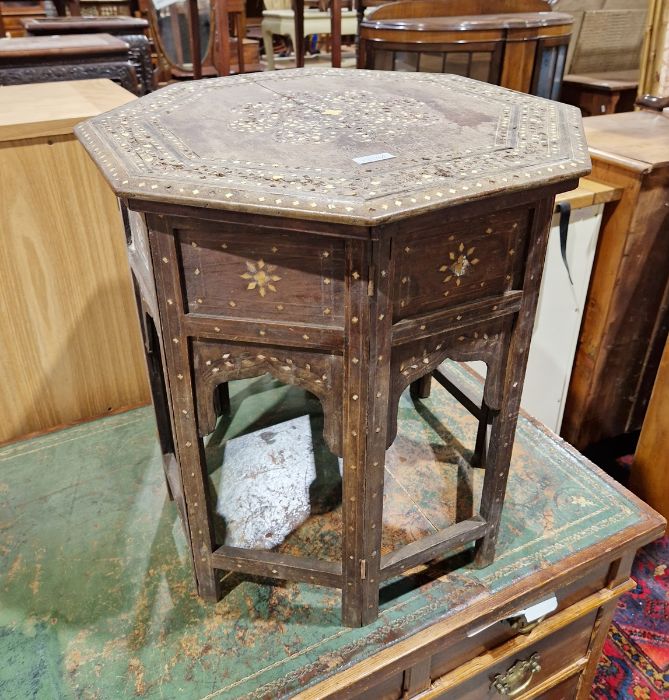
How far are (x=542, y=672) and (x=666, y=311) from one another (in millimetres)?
1204

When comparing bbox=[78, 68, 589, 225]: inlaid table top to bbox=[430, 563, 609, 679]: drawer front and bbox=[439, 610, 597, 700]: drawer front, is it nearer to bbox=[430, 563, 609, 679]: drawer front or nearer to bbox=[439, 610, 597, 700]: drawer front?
bbox=[430, 563, 609, 679]: drawer front

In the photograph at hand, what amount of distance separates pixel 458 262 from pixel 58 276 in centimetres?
106

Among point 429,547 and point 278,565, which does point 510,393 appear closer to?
point 429,547

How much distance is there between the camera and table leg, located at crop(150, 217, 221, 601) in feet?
2.68

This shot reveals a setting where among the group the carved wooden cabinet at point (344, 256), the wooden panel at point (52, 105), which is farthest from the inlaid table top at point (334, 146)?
the wooden panel at point (52, 105)

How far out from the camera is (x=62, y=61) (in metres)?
2.37

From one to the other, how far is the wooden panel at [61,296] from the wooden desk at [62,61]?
46.6 inches

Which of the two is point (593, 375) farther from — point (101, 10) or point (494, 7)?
point (101, 10)

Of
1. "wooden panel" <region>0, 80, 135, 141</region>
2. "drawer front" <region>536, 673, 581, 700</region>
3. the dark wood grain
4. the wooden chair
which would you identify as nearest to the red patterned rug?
"drawer front" <region>536, 673, 581, 700</region>

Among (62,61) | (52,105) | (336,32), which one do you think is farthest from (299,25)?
(52,105)

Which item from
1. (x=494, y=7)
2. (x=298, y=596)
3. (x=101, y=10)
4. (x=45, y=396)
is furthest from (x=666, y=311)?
(x=101, y=10)

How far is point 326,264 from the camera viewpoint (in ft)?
2.61

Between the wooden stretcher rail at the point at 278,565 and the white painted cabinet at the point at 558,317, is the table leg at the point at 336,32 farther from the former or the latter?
the wooden stretcher rail at the point at 278,565

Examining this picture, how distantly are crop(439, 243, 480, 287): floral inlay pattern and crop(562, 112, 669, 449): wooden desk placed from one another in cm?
109
